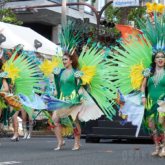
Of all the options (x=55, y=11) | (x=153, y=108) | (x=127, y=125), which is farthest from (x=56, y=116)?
(x=55, y=11)

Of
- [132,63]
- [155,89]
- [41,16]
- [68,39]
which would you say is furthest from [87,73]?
[41,16]

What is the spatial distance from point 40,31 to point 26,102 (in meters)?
21.5

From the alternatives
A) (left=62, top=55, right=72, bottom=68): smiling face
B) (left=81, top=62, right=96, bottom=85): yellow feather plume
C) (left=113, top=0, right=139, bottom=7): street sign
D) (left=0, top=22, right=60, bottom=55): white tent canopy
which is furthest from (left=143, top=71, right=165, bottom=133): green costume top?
(left=113, top=0, right=139, bottom=7): street sign

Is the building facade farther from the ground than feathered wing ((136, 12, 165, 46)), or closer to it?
farther from the ground

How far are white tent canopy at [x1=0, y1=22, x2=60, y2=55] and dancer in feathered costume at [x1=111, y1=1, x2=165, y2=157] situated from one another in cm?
630

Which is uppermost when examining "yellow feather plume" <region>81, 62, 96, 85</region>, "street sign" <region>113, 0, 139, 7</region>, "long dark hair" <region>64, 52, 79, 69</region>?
"street sign" <region>113, 0, 139, 7</region>

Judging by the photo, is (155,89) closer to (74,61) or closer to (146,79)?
(146,79)

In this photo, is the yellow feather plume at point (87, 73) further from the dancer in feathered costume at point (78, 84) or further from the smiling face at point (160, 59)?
the smiling face at point (160, 59)

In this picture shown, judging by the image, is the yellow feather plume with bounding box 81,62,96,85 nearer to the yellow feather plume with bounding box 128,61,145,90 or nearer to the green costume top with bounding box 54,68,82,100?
the green costume top with bounding box 54,68,82,100

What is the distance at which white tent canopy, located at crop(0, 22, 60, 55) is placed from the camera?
1330cm

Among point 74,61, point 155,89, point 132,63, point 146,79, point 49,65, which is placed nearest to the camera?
point 155,89

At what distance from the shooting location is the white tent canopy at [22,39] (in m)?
13.3

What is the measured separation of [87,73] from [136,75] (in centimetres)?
115

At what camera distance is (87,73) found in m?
8.14
